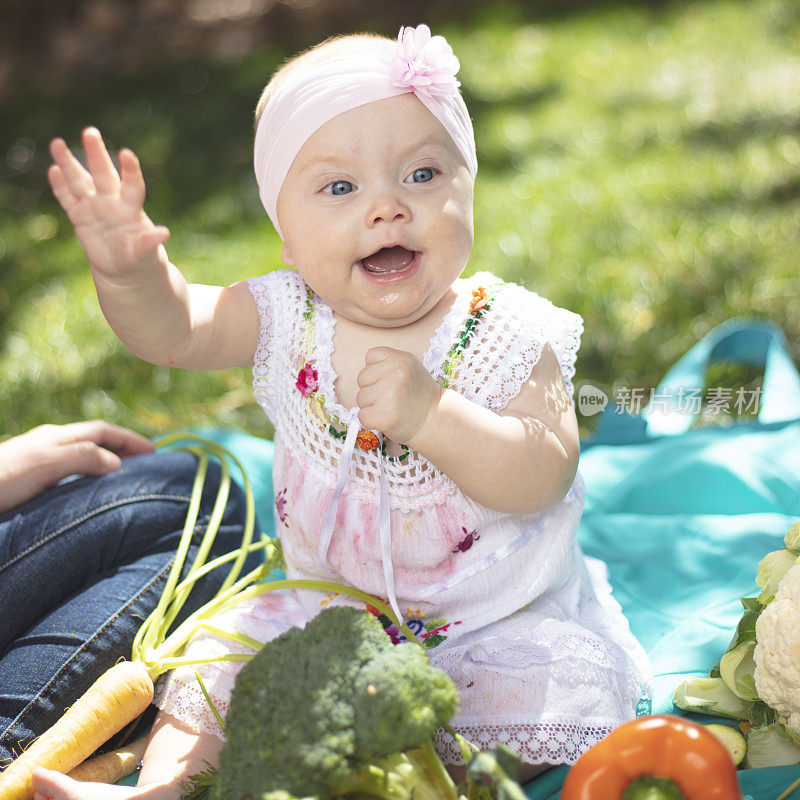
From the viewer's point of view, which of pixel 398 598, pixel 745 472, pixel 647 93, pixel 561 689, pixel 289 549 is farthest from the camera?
pixel 647 93

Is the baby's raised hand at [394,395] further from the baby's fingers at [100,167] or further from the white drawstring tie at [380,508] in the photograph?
the baby's fingers at [100,167]

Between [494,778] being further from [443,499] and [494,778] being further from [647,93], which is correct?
[647,93]

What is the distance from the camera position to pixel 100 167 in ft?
4.23

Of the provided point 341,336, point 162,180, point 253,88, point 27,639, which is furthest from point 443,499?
point 253,88

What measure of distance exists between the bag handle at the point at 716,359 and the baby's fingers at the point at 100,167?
1648mm

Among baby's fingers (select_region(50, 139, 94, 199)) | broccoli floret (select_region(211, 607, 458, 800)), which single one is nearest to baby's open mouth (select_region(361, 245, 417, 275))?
baby's fingers (select_region(50, 139, 94, 199))

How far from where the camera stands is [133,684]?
5.11 feet

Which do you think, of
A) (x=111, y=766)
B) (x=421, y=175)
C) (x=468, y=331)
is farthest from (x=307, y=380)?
(x=111, y=766)

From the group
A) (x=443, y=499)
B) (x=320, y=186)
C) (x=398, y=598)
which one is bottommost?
(x=398, y=598)

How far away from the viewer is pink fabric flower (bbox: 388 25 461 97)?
1452mm

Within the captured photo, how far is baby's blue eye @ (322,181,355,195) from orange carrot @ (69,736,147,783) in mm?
1019

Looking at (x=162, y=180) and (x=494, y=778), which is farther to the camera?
(x=162, y=180)

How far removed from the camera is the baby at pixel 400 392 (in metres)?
1.42

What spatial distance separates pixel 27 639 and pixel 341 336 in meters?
0.79
